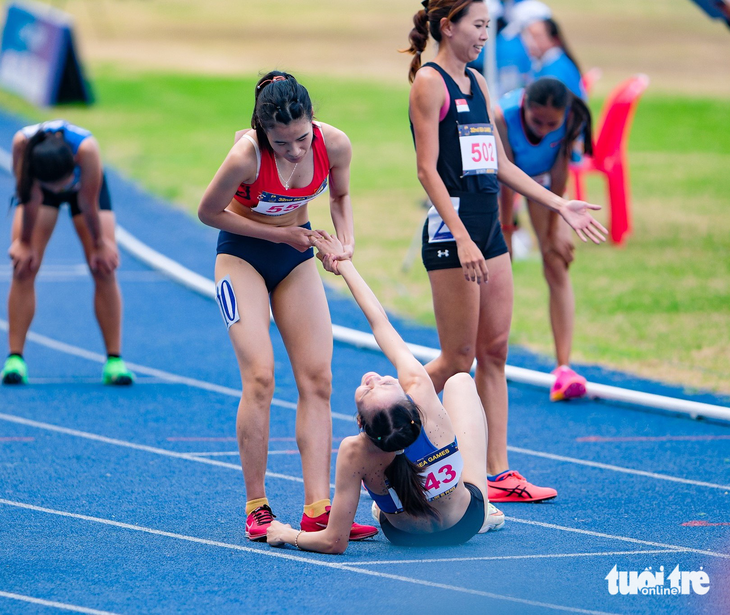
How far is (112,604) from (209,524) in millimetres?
971

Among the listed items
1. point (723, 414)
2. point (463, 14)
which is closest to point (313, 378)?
point (463, 14)

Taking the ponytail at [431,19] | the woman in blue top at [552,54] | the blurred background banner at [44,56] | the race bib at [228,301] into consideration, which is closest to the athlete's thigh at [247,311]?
the race bib at [228,301]

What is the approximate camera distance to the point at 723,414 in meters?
6.57

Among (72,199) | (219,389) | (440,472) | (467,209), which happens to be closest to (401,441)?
(440,472)

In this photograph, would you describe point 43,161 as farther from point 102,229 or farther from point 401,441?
point 401,441

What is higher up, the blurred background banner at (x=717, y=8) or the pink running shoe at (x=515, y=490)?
the blurred background banner at (x=717, y=8)

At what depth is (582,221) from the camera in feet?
16.5

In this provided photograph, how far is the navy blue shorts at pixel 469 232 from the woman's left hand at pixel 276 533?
4.69ft

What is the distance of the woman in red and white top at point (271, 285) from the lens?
462 centimetres

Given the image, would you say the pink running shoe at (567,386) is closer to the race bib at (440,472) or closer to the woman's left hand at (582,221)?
the woman's left hand at (582,221)

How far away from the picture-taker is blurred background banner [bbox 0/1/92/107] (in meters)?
21.3

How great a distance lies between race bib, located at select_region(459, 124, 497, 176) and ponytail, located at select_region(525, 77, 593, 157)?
1.31 metres

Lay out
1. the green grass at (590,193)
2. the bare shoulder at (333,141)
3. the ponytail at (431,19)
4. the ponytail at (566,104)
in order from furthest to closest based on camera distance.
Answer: the green grass at (590,193) → the ponytail at (566,104) → the ponytail at (431,19) → the bare shoulder at (333,141)

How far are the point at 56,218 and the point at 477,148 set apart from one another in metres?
3.42
